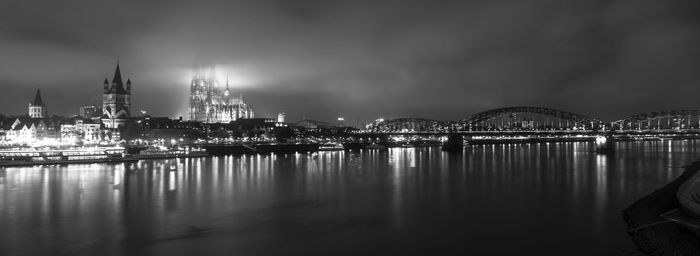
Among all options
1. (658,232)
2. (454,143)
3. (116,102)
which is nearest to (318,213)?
(658,232)

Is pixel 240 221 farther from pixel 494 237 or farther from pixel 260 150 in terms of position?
pixel 260 150

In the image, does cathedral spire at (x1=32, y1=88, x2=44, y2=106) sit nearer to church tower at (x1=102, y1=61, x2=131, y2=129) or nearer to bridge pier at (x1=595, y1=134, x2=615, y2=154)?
church tower at (x1=102, y1=61, x2=131, y2=129)

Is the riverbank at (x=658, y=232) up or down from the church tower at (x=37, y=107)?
down

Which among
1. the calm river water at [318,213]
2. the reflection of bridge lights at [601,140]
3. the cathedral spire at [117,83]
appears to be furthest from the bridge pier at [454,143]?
the cathedral spire at [117,83]

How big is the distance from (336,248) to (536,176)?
24.3m

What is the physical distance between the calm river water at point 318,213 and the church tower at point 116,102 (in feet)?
198

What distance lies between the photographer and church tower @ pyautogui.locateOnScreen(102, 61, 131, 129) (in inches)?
3706

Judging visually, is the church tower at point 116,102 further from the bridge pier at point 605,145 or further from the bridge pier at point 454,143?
the bridge pier at point 605,145

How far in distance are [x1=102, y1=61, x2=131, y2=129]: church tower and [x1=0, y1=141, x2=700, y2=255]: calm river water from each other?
60361 mm

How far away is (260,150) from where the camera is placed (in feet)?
236

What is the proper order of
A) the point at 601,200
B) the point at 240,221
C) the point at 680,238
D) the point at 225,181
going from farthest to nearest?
the point at 225,181, the point at 601,200, the point at 240,221, the point at 680,238

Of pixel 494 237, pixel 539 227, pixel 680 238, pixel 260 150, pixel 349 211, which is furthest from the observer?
pixel 260 150

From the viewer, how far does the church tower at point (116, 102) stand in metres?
94.1

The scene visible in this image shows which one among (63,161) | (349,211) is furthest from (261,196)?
(63,161)
